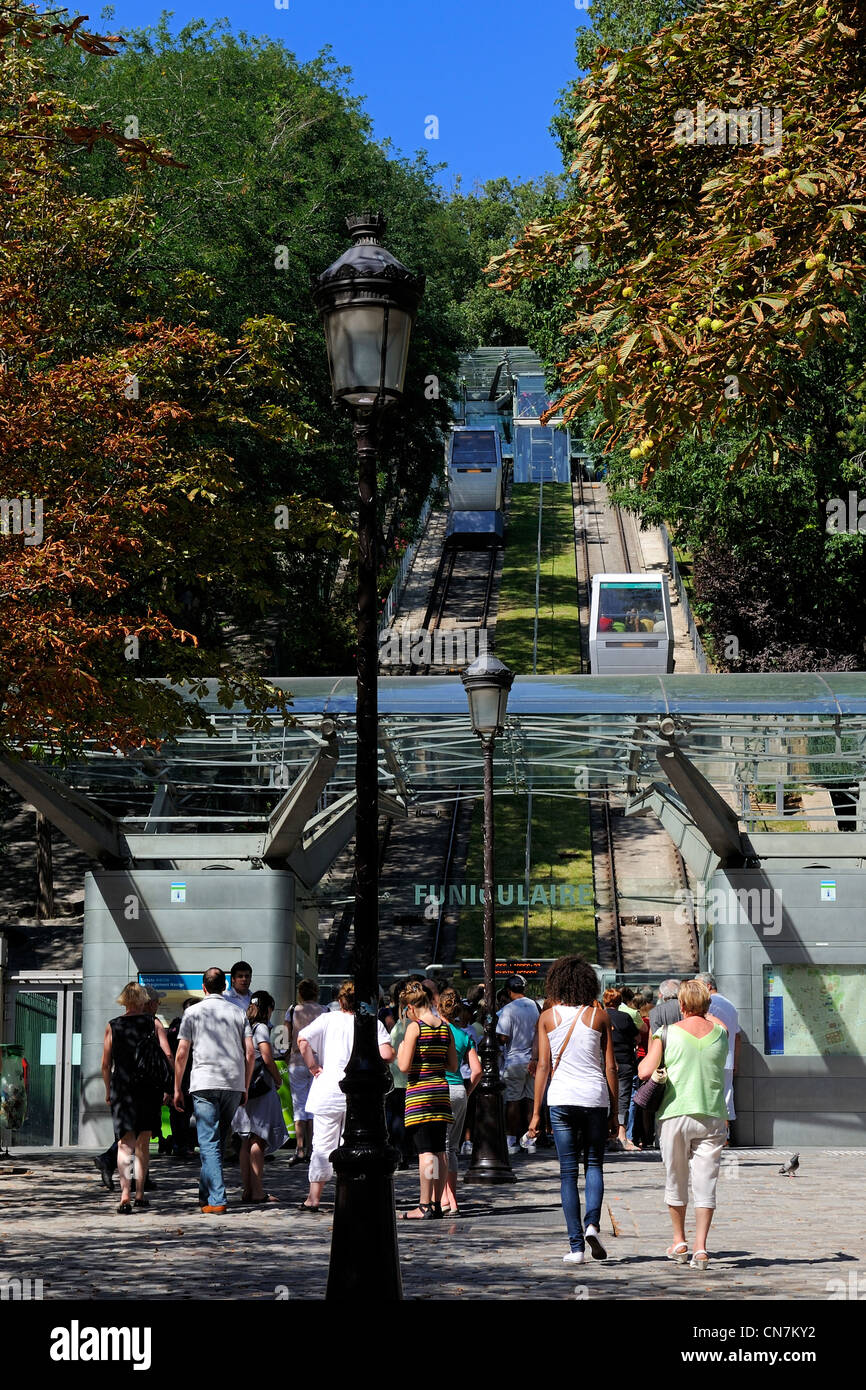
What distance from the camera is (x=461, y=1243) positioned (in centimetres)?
1036

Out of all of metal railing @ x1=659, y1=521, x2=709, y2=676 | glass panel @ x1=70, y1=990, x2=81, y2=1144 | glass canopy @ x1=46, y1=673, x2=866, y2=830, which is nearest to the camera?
glass panel @ x1=70, y1=990, x2=81, y2=1144

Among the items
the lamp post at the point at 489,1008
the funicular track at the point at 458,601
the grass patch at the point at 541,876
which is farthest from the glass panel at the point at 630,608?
the lamp post at the point at 489,1008

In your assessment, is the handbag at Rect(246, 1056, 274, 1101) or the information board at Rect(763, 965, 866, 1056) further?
the information board at Rect(763, 965, 866, 1056)

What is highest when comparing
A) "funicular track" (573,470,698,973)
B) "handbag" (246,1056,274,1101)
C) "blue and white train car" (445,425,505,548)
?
"blue and white train car" (445,425,505,548)

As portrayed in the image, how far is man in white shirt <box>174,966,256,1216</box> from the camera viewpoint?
38.6 feet

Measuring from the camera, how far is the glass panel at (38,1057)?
1845cm

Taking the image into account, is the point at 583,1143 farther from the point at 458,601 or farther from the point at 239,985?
the point at 458,601

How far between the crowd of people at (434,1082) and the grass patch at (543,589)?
26.2 m

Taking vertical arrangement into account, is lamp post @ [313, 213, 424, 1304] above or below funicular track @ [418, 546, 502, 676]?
below

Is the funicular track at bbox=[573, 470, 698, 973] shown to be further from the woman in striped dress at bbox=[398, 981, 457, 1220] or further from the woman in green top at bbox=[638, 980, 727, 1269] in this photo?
the woman in green top at bbox=[638, 980, 727, 1269]

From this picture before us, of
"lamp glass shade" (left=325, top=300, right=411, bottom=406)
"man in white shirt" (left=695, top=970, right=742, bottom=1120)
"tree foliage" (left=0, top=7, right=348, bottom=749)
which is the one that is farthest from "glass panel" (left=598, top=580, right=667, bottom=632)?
"lamp glass shade" (left=325, top=300, right=411, bottom=406)

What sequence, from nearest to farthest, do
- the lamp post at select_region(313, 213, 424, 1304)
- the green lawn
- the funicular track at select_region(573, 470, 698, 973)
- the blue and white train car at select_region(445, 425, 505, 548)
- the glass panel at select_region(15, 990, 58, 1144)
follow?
the lamp post at select_region(313, 213, 424, 1304)
the glass panel at select_region(15, 990, 58, 1144)
the funicular track at select_region(573, 470, 698, 973)
the green lawn
the blue and white train car at select_region(445, 425, 505, 548)

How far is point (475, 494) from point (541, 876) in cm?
2658

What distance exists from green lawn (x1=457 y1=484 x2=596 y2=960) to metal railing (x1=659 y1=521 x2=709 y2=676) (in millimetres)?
3111
